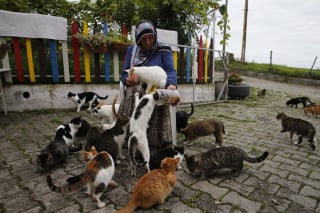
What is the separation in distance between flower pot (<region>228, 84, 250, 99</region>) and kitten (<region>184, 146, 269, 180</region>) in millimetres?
5895

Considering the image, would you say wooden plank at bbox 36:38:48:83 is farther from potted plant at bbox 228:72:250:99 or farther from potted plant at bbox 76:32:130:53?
potted plant at bbox 228:72:250:99

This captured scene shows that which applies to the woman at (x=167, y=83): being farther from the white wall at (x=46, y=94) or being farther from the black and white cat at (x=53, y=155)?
the white wall at (x=46, y=94)

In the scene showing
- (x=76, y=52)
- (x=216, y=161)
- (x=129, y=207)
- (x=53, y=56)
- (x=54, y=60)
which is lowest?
(x=129, y=207)

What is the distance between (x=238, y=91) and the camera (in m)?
8.27

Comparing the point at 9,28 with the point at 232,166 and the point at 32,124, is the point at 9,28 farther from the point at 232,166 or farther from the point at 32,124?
the point at 232,166

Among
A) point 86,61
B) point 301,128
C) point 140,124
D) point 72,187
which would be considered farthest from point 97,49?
point 301,128

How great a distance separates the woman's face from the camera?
2840 millimetres

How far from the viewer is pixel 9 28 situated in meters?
5.04

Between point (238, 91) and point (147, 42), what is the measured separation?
622 centimetres

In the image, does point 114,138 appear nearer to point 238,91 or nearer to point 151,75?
point 151,75

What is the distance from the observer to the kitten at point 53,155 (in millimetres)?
2639

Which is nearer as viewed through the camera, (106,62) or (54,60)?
(54,60)

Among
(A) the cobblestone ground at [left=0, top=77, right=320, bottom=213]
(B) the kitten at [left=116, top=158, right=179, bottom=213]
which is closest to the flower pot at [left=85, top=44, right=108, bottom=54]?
(A) the cobblestone ground at [left=0, top=77, right=320, bottom=213]

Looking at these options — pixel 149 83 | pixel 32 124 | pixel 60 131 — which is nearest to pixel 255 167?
pixel 149 83
